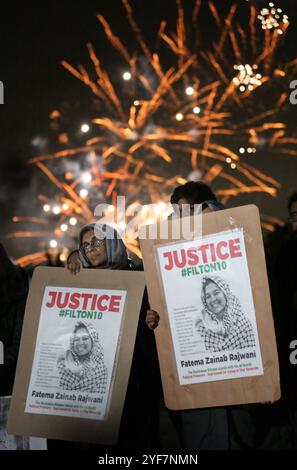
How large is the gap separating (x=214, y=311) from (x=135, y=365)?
685 millimetres

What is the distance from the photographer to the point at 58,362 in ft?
13.1

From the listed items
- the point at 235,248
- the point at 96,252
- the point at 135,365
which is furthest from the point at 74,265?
the point at 235,248

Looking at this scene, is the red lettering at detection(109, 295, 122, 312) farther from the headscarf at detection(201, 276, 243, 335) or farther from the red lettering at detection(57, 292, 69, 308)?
the headscarf at detection(201, 276, 243, 335)

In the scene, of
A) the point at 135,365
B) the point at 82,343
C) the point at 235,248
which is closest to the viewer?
the point at 235,248

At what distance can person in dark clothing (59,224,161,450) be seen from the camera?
13.4 ft

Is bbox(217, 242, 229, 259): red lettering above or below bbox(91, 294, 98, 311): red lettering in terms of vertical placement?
above

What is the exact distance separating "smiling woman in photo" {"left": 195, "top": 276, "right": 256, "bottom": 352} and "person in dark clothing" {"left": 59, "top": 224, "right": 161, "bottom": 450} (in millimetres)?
Answer: 493

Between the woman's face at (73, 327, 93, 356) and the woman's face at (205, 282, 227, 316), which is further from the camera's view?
the woman's face at (73, 327, 93, 356)

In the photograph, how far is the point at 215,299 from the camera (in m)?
3.76

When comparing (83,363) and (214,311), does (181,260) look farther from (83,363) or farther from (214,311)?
(83,363)

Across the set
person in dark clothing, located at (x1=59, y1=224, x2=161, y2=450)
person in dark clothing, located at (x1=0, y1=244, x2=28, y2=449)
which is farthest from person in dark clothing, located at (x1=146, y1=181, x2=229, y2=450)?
person in dark clothing, located at (x1=0, y1=244, x2=28, y2=449)

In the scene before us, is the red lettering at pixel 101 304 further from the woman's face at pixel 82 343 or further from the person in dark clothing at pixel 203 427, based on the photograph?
the person in dark clothing at pixel 203 427
